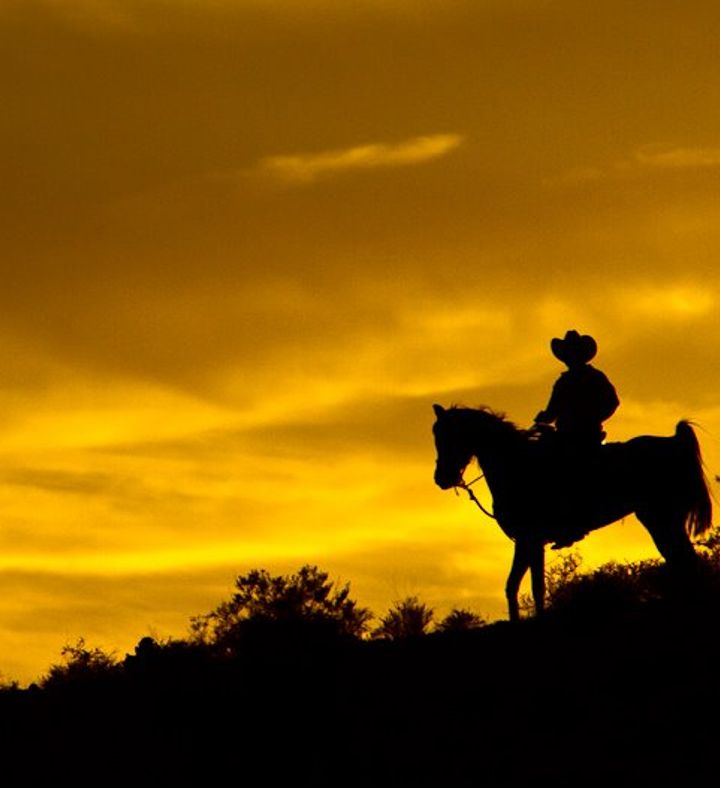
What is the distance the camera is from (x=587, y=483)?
38875 mm

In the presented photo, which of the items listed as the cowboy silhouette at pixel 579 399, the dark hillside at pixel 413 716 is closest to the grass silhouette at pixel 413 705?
the dark hillside at pixel 413 716

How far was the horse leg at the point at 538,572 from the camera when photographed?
1496 inches

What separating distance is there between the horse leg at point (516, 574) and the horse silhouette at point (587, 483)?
100 millimetres

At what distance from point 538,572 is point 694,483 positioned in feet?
8.35

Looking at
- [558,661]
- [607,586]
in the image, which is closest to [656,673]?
[558,661]

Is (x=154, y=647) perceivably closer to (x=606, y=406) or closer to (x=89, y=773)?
(x=89, y=773)

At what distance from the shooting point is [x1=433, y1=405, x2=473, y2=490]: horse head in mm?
39156

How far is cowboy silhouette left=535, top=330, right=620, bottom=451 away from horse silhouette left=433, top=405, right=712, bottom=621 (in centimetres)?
27

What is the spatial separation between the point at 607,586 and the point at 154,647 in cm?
666

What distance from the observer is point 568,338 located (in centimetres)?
3900

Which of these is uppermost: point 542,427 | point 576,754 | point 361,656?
point 542,427

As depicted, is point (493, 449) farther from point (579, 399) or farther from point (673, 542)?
point (673, 542)

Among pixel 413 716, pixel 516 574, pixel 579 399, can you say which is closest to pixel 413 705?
pixel 413 716

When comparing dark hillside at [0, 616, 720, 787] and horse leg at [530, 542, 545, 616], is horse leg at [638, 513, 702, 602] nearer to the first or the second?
horse leg at [530, 542, 545, 616]
